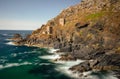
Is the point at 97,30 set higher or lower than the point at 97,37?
higher

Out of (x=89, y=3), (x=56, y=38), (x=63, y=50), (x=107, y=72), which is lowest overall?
(x=107, y=72)

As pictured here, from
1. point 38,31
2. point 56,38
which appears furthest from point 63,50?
point 38,31

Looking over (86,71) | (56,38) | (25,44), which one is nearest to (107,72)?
(86,71)

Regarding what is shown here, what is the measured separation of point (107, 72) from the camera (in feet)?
245

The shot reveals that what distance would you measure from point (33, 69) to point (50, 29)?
303ft

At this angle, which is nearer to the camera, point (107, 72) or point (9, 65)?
point (107, 72)

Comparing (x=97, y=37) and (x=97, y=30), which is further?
(x=97, y=30)

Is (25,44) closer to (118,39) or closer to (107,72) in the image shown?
(118,39)

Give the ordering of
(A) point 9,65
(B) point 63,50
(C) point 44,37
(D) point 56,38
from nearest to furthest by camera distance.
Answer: (A) point 9,65, (B) point 63,50, (D) point 56,38, (C) point 44,37

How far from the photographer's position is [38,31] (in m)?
194

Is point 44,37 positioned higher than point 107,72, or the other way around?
point 44,37

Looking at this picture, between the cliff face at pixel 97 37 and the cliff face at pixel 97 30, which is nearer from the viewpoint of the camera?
the cliff face at pixel 97 37

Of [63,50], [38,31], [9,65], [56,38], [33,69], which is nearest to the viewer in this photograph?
[33,69]

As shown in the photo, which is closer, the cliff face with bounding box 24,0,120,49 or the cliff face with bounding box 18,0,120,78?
the cliff face with bounding box 18,0,120,78
